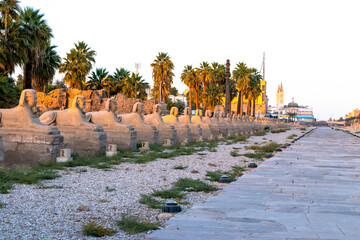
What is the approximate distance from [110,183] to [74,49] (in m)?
34.1

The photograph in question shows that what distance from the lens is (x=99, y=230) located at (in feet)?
14.2

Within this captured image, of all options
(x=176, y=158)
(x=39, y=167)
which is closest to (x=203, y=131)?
(x=176, y=158)

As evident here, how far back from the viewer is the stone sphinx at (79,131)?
1207cm

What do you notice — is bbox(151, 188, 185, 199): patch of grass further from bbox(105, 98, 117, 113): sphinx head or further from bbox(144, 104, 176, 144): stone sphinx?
bbox(144, 104, 176, 144): stone sphinx

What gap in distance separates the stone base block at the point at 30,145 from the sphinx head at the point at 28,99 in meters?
0.69

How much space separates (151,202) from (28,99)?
615 cm

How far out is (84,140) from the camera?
481 inches

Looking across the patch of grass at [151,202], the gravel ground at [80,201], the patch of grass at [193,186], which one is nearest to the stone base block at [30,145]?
the gravel ground at [80,201]

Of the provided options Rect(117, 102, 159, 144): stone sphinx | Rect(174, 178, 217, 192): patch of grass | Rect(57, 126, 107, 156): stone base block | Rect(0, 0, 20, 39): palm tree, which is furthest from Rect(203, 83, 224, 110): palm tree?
Rect(174, 178, 217, 192): patch of grass

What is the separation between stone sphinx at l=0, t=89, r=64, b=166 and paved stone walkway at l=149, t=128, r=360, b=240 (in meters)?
4.98

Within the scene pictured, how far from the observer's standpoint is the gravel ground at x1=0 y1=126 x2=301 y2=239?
4.44 m

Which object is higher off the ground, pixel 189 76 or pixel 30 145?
pixel 189 76

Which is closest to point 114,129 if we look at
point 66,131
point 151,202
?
point 66,131

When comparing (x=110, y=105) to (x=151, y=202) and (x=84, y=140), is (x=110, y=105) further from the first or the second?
(x=151, y=202)
